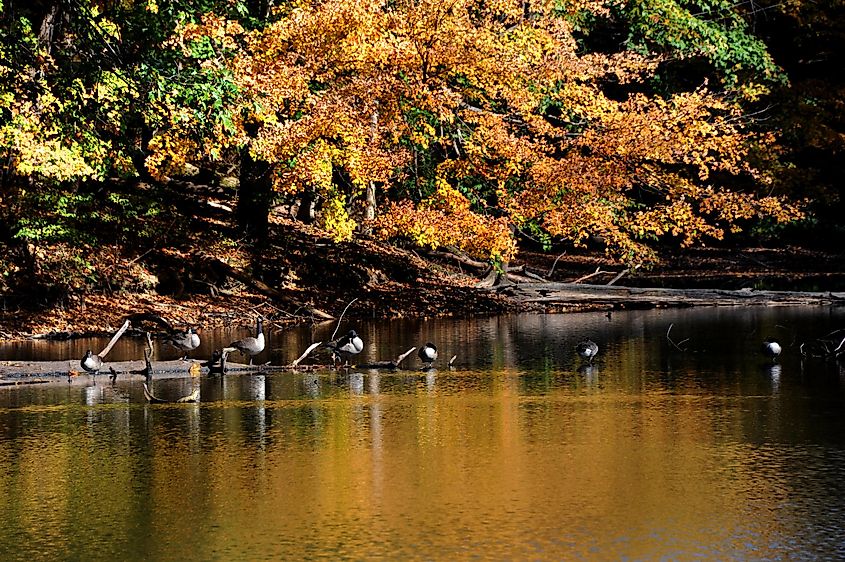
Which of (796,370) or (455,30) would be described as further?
(455,30)

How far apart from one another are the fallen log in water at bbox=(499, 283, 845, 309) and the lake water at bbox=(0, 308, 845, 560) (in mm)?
12106

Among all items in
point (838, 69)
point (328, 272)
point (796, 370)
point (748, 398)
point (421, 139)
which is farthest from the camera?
point (838, 69)

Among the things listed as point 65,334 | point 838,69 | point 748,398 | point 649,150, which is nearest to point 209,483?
point 748,398

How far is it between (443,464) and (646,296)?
73.3 ft

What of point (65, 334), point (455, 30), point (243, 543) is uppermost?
point (455, 30)

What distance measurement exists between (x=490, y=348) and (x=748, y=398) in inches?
299

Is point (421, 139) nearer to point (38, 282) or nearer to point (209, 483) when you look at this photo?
point (38, 282)

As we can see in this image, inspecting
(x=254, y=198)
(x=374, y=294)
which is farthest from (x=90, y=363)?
(x=254, y=198)

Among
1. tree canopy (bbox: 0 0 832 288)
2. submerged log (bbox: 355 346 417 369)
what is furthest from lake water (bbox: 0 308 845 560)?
tree canopy (bbox: 0 0 832 288)

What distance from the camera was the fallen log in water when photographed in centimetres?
3325

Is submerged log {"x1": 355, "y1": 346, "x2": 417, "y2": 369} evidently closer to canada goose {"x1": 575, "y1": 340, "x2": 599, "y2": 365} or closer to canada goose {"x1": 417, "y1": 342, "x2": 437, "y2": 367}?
canada goose {"x1": 417, "y1": 342, "x2": 437, "y2": 367}

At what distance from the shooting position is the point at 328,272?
1369 inches

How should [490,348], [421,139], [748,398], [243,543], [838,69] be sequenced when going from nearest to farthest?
[243,543]
[748,398]
[490,348]
[421,139]
[838,69]

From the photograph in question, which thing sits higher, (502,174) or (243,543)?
(502,174)
